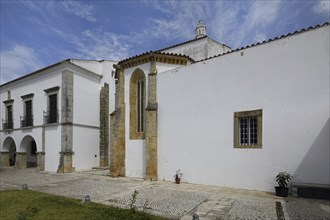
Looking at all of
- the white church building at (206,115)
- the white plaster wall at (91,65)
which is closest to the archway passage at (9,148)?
the white church building at (206,115)

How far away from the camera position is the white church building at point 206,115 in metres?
10.1

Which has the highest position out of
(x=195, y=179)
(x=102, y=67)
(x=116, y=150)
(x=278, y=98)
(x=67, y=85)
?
(x=102, y=67)

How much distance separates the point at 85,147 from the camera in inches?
858

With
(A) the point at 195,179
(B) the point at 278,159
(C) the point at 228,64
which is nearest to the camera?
(B) the point at 278,159

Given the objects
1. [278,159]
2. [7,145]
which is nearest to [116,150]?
[278,159]

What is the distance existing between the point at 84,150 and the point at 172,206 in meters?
14.7

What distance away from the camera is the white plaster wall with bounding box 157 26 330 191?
9.87m

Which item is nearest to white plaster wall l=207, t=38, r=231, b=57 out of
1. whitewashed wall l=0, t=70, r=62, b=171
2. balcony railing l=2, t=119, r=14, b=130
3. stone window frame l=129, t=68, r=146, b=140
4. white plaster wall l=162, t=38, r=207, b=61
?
white plaster wall l=162, t=38, r=207, b=61

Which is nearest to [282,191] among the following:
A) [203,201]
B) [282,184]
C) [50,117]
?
[282,184]

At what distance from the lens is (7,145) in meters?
26.5

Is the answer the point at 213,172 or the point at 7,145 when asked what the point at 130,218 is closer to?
the point at 213,172

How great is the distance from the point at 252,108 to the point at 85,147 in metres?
14.9

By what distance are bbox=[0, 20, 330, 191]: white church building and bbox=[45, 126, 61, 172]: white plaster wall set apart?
0.08 metres

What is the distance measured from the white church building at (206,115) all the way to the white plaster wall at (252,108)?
0.12 feet
